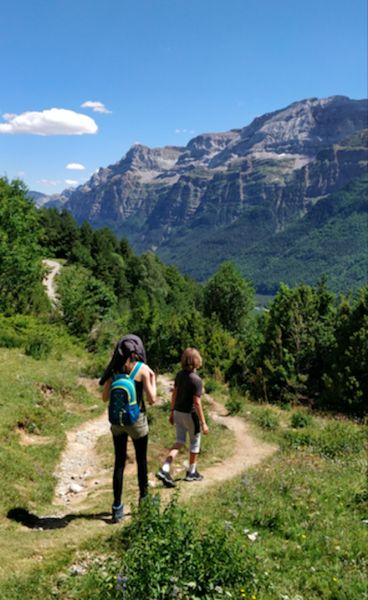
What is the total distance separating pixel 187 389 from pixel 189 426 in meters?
0.88

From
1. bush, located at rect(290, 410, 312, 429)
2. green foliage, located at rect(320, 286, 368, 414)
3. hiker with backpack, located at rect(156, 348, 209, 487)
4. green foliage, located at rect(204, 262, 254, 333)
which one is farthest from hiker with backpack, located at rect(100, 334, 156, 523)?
green foliage, located at rect(204, 262, 254, 333)

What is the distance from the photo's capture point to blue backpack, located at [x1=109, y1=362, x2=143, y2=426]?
7.68 meters

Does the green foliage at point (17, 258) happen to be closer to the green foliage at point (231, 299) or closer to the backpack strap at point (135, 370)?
the green foliage at point (231, 299)

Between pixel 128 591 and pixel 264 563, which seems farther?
pixel 264 563

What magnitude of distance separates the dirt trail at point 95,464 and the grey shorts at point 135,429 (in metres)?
2.33

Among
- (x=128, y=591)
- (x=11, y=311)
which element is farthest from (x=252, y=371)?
(x=128, y=591)

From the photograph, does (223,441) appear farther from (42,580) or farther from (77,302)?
(77,302)

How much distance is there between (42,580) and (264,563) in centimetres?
304

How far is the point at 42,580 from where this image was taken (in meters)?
6.22

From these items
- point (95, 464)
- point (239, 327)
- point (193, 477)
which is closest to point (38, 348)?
point (95, 464)

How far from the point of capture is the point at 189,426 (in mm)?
10172

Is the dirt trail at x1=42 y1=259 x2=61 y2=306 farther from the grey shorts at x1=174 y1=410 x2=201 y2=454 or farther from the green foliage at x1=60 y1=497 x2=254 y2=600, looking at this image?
the green foliage at x1=60 y1=497 x2=254 y2=600

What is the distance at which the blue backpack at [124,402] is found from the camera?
768cm

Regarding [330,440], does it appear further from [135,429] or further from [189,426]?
[135,429]
